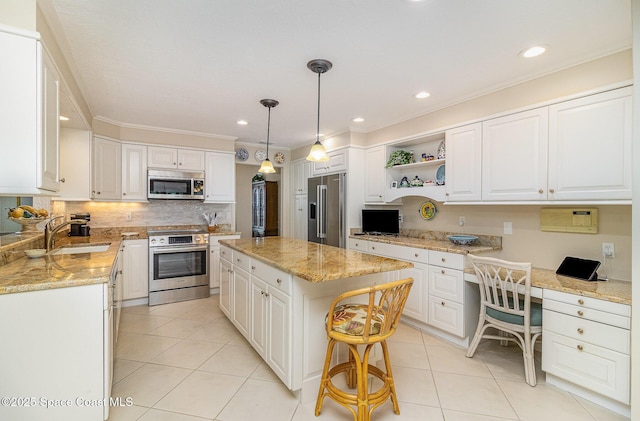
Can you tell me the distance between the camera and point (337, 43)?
6.93 ft

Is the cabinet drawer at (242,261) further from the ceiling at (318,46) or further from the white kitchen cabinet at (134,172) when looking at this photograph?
the white kitchen cabinet at (134,172)

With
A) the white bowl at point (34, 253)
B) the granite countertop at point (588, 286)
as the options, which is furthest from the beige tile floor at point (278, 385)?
the white bowl at point (34, 253)

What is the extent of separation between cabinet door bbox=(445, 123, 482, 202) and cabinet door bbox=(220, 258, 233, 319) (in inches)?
97.1

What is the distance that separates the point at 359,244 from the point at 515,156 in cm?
206

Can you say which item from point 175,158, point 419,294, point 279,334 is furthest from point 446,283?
point 175,158

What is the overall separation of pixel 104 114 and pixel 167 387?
330 centimetres

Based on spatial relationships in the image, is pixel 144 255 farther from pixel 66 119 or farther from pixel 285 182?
pixel 285 182

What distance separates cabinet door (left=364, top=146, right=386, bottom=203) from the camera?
13.5 feet

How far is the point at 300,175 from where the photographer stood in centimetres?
547

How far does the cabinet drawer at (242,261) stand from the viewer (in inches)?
103

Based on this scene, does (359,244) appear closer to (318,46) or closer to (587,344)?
(587,344)

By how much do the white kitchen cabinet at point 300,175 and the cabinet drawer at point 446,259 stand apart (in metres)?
2.69

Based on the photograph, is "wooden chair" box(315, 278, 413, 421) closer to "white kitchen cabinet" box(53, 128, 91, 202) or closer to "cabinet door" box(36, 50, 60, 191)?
"cabinet door" box(36, 50, 60, 191)

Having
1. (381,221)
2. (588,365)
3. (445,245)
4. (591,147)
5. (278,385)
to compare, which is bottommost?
(278,385)
